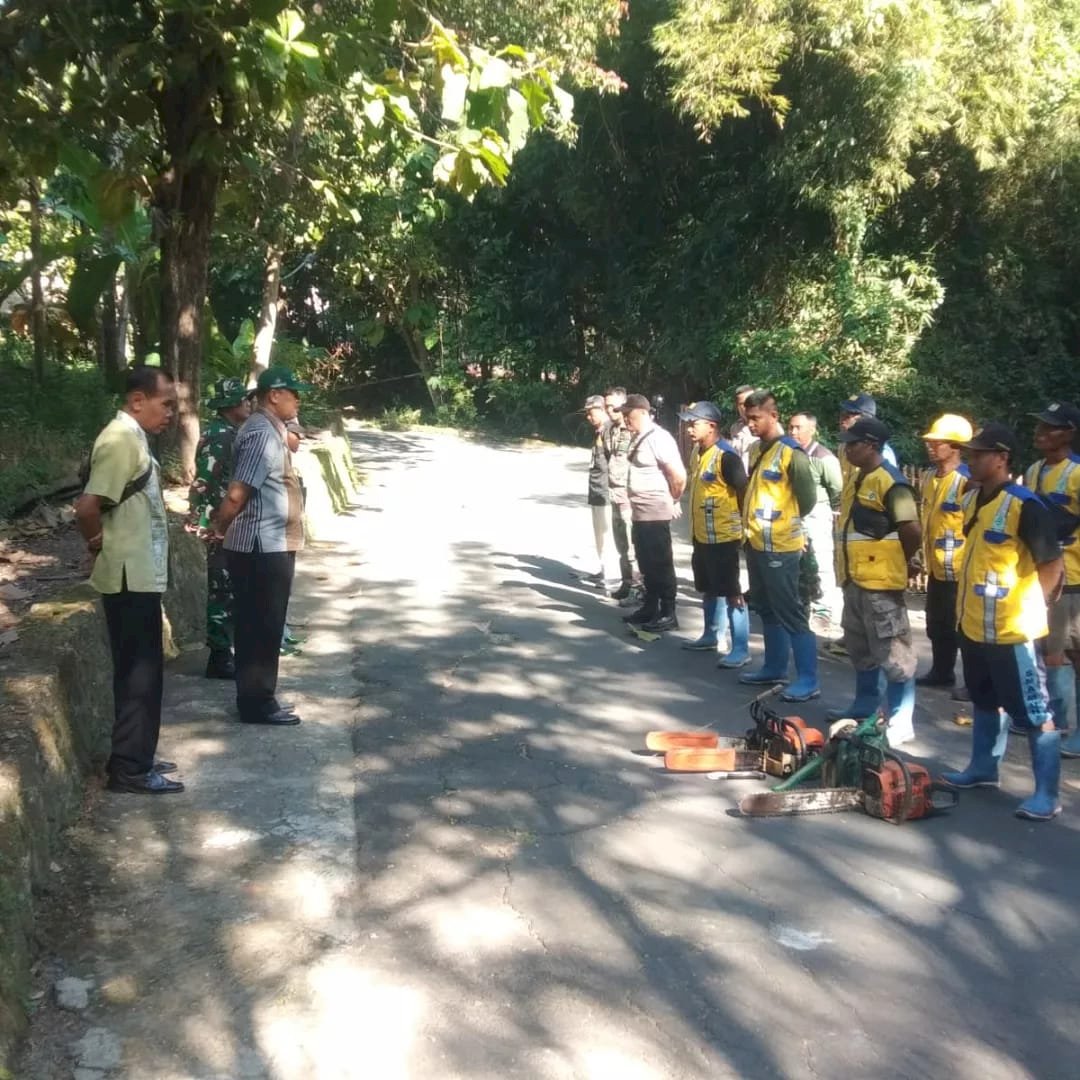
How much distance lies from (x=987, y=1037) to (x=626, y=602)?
673 centimetres

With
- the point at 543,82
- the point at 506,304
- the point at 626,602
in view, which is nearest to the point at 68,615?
the point at 543,82

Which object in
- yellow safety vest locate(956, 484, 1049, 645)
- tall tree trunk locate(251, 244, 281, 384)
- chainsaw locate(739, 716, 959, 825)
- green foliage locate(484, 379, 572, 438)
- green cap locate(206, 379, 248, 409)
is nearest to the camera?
chainsaw locate(739, 716, 959, 825)

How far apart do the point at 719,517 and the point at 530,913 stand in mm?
4365

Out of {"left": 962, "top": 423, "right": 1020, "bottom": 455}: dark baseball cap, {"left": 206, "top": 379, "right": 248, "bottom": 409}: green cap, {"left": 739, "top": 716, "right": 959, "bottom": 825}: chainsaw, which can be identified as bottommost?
{"left": 739, "top": 716, "right": 959, "bottom": 825}: chainsaw

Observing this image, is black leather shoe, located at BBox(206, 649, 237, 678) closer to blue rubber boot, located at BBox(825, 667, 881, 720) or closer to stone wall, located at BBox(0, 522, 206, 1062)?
stone wall, located at BBox(0, 522, 206, 1062)

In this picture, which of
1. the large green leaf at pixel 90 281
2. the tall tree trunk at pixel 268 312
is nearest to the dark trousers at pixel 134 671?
the large green leaf at pixel 90 281

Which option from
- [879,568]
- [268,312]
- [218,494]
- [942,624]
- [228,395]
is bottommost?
[942,624]


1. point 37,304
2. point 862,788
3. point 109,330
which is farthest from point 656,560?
point 109,330

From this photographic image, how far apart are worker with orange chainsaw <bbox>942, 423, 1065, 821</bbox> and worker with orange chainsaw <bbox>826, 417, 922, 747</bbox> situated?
27.8 inches

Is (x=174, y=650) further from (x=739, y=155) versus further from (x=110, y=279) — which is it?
(x=739, y=155)

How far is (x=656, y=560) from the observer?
31.3ft

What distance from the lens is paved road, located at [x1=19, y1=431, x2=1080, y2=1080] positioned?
3.88 meters

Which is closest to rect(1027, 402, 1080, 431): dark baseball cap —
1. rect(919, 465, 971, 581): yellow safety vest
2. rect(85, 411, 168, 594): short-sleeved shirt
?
rect(919, 465, 971, 581): yellow safety vest

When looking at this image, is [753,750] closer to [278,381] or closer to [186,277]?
[278,381]
